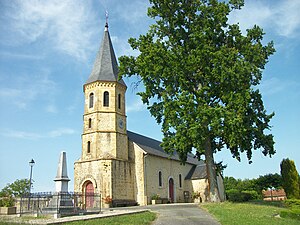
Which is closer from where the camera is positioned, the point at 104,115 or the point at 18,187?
the point at 104,115

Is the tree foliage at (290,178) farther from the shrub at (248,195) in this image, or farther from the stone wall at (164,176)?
the stone wall at (164,176)

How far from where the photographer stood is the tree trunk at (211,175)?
871 inches

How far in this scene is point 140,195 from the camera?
3130 centimetres

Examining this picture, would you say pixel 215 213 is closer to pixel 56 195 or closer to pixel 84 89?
pixel 56 195

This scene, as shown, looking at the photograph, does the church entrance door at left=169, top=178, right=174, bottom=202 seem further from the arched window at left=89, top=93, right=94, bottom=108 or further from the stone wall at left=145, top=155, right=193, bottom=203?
the arched window at left=89, top=93, right=94, bottom=108

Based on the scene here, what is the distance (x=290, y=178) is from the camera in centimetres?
2711

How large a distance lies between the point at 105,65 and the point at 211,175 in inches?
684

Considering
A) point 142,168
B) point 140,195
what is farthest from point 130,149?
point 140,195

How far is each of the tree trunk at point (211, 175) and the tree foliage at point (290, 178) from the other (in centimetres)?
847

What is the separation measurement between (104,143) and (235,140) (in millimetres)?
14990

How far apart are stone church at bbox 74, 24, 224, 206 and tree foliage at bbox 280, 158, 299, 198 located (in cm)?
1291

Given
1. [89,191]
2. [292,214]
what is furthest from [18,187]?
[292,214]

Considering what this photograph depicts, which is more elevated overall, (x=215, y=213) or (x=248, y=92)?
(x=248, y=92)

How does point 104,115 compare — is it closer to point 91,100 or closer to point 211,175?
point 91,100
